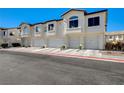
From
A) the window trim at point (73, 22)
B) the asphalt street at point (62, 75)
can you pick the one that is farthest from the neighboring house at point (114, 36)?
the asphalt street at point (62, 75)

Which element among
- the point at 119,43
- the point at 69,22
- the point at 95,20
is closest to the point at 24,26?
the point at 69,22

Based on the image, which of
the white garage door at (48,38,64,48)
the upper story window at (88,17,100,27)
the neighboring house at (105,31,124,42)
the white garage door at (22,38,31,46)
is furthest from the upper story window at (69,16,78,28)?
the white garage door at (22,38,31,46)

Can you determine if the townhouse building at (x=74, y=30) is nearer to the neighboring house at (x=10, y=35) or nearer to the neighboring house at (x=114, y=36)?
the neighboring house at (x=114, y=36)

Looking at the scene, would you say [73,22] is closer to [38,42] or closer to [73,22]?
[73,22]

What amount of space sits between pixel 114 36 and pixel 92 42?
3.82m

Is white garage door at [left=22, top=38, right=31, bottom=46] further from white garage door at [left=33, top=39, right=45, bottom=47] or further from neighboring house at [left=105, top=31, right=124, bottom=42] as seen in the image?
neighboring house at [left=105, top=31, right=124, bottom=42]

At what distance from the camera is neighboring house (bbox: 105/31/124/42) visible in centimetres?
1701
